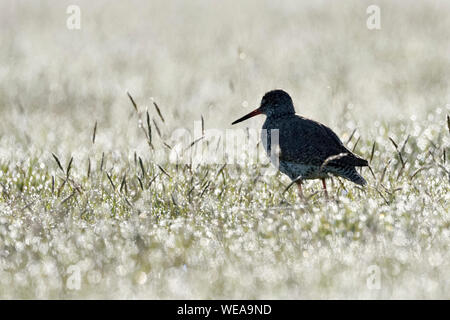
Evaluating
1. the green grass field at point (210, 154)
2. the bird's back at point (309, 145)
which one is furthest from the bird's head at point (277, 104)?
the bird's back at point (309, 145)

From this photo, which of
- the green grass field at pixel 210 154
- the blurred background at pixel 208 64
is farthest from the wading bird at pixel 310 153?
the blurred background at pixel 208 64

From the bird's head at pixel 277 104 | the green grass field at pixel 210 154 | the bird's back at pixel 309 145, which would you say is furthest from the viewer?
the bird's head at pixel 277 104

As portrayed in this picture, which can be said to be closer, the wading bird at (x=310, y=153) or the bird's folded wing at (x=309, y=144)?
the wading bird at (x=310, y=153)

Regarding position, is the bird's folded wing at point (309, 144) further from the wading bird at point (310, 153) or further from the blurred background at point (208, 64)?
the blurred background at point (208, 64)

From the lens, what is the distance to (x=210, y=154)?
7.11 m

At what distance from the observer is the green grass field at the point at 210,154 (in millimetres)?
4430

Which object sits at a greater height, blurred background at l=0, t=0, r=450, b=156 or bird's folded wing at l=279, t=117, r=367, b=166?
blurred background at l=0, t=0, r=450, b=156

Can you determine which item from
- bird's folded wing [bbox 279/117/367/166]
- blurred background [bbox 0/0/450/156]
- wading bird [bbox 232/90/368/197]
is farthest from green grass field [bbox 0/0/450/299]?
bird's folded wing [bbox 279/117/367/166]

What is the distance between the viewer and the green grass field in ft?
14.5

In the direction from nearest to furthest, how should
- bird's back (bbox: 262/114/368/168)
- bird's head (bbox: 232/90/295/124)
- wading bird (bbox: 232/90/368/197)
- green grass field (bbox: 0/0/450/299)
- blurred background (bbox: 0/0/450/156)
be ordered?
1. green grass field (bbox: 0/0/450/299)
2. wading bird (bbox: 232/90/368/197)
3. bird's back (bbox: 262/114/368/168)
4. bird's head (bbox: 232/90/295/124)
5. blurred background (bbox: 0/0/450/156)

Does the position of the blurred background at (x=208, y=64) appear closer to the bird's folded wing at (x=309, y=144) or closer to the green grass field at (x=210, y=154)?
the green grass field at (x=210, y=154)

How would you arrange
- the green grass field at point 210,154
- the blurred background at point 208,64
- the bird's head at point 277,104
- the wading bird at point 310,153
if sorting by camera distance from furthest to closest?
1. the blurred background at point 208,64
2. the bird's head at point 277,104
3. the wading bird at point 310,153
4. the green grass field at point 210,154

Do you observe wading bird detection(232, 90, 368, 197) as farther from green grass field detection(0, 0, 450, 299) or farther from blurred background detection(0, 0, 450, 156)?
blurred background detection(0, 0, 450, 156)

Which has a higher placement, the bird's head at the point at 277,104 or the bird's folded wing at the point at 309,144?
the bird's head at the point at 277,104
